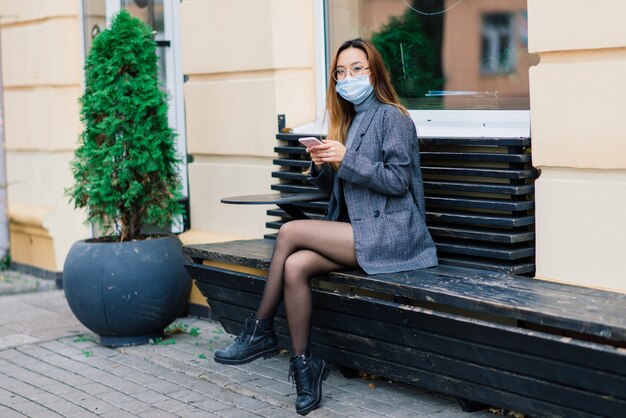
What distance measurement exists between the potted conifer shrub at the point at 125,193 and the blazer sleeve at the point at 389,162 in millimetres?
1788

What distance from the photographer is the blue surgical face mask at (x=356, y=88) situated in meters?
5.11

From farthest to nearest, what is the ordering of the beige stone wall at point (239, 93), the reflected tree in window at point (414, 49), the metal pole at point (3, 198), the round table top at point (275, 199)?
1. the metal pole at point (3, 198)
2. the beige stone wall at point (239, 93)
3. the reflected tree in window at point (414, 49)
4. the round table top at point (275, 199)

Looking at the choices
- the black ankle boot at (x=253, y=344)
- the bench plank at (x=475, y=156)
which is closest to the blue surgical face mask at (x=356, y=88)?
the bench plank at (x=475, y=156)

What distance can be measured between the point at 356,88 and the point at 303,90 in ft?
4.71

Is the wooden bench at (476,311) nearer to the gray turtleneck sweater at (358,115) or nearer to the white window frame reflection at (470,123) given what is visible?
the white window frame reflection at (470,123)

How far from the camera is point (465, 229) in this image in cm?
511

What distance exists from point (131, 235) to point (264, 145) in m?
0.95

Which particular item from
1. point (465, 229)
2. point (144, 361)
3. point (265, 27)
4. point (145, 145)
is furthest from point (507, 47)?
point (144, 361)

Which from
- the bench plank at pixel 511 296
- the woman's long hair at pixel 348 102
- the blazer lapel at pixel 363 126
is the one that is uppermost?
the woman's long hair at pixel 348 102

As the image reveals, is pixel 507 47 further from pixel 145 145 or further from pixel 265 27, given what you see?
pixel 145 145

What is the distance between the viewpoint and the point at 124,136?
250 inches

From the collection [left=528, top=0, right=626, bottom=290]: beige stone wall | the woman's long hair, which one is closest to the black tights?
the woman's long hair

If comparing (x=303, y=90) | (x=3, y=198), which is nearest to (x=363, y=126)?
(x=303, y=90)

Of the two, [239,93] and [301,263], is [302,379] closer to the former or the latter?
[301,263]
